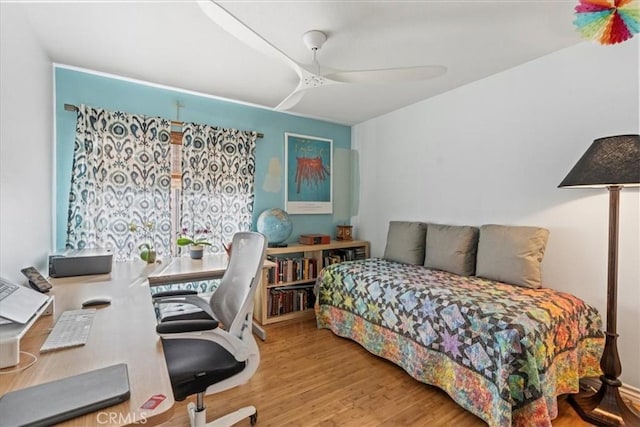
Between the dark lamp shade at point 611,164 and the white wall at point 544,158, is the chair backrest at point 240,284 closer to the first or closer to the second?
the dark lamp shade at point 611,164

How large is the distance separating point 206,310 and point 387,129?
2.85 m

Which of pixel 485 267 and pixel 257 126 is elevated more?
pixel 257 126

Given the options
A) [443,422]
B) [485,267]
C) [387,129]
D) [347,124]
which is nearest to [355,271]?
[485,267]

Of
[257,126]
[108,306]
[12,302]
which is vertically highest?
[257,126]

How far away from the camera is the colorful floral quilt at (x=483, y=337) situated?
1.55m

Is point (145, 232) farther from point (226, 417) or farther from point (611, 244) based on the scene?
point (611, 244)

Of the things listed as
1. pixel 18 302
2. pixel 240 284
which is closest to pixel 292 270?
pixel 240 284

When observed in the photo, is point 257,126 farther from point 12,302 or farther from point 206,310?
point 12,302

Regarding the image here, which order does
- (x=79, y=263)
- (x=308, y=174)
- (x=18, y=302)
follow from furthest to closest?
(x=308, y=174), (x=79, y=263), (x=18, y=302)

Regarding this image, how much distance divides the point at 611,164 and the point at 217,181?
3031 mm

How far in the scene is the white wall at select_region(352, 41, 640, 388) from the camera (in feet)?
6.27

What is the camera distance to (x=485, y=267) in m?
2.38

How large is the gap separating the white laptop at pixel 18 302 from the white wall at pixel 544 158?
2991mm

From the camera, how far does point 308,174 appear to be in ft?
12.4
